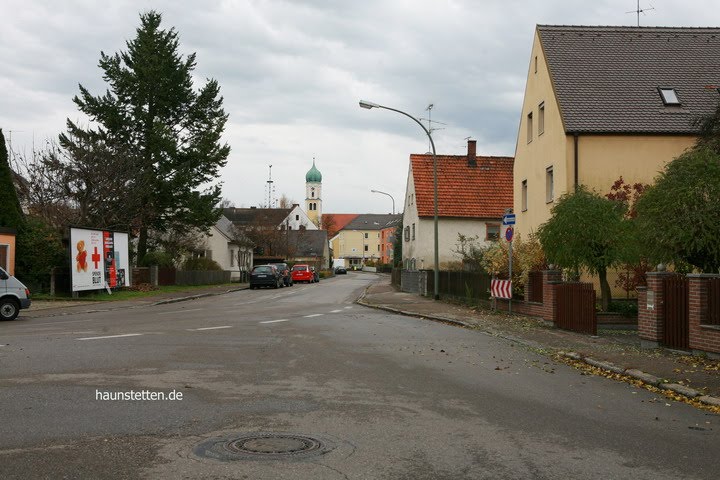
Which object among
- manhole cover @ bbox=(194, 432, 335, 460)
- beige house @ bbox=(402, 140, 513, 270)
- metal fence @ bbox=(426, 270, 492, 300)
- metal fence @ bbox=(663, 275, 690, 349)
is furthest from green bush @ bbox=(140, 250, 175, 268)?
manhole cover @ bbox=(194, 432, 335, 460)

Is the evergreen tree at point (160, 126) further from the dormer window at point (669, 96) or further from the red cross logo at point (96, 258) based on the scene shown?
the dormer window at point (669, 96)

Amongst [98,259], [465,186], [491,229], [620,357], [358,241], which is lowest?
[620,357]

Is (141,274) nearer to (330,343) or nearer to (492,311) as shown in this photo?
(492,311)

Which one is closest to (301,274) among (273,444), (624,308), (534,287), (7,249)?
(7,249)

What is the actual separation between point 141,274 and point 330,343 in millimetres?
29106

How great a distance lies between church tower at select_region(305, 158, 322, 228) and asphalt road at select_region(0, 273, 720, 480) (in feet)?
506

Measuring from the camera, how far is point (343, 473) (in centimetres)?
501

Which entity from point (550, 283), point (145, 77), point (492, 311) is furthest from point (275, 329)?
point (145, 77)

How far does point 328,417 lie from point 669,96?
25.5 metres

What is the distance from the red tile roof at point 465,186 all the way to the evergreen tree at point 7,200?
80.7ft

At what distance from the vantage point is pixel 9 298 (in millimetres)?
19297

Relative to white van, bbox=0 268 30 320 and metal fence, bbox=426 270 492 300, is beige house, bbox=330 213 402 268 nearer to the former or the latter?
metal fence, bbox=426 270 492 300

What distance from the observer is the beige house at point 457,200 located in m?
44.7

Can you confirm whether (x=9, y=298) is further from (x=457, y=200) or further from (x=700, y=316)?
(x=457, y=200)
